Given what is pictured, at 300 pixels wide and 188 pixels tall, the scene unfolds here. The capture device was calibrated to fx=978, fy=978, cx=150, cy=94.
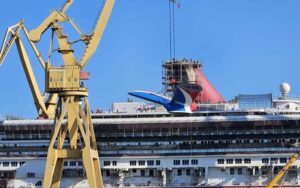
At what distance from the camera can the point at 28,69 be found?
88.5 meters

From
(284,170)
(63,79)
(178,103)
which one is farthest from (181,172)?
(63,79)

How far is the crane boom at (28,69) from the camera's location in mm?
85750

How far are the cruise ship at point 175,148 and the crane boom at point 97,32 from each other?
16850 millimetres

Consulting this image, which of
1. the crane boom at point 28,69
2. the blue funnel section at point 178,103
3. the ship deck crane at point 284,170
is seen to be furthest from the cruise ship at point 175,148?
the crane boom at point 28,69

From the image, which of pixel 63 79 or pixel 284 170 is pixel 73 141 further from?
pixel 284 170

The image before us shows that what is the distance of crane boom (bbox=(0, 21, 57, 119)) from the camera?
85750mm

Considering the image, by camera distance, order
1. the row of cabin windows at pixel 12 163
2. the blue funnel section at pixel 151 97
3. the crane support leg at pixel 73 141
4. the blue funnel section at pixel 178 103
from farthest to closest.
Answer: the blue funnel section at pixel 151 97 → the blue funnel section at pixel 178 103 → the row of cabin windows at pixel 12 163 → the crane support leg at pixel 73 141

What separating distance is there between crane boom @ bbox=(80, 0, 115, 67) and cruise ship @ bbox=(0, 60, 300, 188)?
16.9 metres

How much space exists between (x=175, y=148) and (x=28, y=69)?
1693 centimetres

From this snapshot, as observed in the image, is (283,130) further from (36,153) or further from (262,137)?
(36,153)

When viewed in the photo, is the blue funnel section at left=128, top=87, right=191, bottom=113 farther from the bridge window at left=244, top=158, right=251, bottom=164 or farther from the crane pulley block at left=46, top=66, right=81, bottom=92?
the crane pulley block at left=46, top=66, right=81, bottom=92

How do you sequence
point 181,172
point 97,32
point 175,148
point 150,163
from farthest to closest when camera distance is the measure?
1. point 175,148
2. point 150,163
3. point 181,172
4. point 97,32

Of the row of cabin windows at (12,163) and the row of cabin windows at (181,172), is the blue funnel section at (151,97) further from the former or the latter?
the row of cabin windows at (12,163)

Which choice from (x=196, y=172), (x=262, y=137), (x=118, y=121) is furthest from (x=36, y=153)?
(x=262, y=137)
